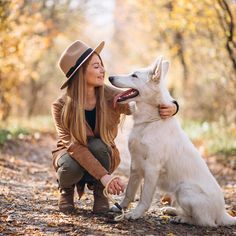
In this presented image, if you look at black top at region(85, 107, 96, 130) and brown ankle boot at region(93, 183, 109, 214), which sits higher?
black top at region(85, 107, 96, 130)

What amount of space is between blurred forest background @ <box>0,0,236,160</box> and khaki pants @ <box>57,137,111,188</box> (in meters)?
4.24

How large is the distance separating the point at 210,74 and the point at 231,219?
8.88 m

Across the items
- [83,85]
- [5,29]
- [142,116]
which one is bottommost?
[142,116]

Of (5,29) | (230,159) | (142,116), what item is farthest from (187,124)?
(142,116)

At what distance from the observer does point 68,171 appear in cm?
413

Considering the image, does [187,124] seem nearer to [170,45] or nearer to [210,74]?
[210,74]

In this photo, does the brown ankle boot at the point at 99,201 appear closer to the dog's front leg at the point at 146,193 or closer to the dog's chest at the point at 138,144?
the dog's front leg at the point at 146,193

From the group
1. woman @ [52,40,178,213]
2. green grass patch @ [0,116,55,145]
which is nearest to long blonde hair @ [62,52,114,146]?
woman @ [52,40,178,213]

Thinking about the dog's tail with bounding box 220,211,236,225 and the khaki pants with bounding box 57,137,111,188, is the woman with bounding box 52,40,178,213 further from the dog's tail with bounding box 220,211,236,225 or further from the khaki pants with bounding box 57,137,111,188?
the dog's tail with bounding box 220,211,236,225

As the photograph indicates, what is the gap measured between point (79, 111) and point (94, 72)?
391 mm

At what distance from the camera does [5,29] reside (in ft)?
27.8

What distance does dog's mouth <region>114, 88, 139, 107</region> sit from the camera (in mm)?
4234

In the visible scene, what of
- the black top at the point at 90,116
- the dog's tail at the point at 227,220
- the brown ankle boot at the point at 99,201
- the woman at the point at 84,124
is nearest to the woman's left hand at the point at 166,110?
the woman at the point at 84,124

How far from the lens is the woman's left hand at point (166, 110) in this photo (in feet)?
13.9
